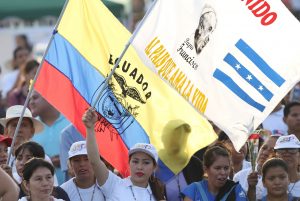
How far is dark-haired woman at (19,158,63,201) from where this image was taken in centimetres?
1165

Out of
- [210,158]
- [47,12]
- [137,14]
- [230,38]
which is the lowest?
[210,158]

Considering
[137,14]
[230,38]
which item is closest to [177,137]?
[230,38]

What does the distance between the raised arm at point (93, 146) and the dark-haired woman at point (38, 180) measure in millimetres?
367

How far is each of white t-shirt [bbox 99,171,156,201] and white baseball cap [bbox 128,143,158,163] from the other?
0.28m

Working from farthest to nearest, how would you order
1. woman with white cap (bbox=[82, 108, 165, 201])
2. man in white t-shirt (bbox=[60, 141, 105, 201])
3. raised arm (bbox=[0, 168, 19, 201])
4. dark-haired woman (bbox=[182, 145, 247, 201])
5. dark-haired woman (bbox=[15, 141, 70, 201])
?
dark-haired woman (bbox=[15, 141, 70, 201]), man in white t-shirt (bbox=[60, 141, 105, 201]), dark-haired woman (bbox=[182, 145, 247, 201]), woman with white cap (bbox=[82, 108, 165, 201]), raised arm (bbox=[0, 168, 19, 201])

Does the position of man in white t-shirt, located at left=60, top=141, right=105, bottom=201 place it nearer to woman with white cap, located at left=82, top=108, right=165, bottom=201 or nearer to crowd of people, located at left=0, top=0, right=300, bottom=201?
crowd of people, located at left=0, top=0, right=300, bottom=201

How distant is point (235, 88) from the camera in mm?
11961

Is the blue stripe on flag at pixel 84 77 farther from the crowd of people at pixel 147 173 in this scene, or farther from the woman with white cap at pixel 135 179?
the woman with white cap at pixel 135 179

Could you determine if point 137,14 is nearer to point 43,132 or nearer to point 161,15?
point 43,132

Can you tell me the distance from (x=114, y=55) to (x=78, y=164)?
1.06 metres

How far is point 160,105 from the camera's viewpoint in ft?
41.9

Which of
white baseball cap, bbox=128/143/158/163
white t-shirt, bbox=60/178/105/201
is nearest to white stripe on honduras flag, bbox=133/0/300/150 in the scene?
white baseball cap, bbox=128/143/158/163

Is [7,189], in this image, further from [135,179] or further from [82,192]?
[82,192]

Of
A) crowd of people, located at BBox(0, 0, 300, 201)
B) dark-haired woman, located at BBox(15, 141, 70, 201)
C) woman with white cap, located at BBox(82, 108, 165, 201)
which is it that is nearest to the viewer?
crowd of people, located at BBox(0, 0, 300, 201)
